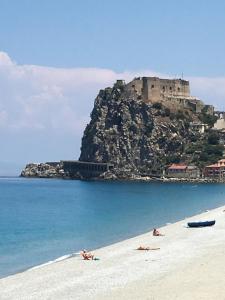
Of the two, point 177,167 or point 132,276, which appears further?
point 177,167

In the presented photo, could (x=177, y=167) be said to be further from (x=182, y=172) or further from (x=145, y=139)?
(x=145, y=139)

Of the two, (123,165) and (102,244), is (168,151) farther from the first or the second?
(102,244)

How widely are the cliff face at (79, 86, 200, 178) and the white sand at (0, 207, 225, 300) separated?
143m

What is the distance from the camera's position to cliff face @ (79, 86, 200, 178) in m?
184

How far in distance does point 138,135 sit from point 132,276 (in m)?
157

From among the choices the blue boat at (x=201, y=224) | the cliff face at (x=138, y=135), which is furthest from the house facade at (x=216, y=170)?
the blue boat at (x=201, y=224)

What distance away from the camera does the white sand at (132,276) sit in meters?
25.0

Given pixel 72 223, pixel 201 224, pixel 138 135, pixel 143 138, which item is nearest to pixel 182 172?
pixel 143 138

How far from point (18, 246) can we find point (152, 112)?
463 ft

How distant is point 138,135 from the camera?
186 m

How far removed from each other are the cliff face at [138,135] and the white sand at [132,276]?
469 ft

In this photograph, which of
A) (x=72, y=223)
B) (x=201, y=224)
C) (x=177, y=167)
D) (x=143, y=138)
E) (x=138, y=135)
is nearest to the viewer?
(x=201, y=224)

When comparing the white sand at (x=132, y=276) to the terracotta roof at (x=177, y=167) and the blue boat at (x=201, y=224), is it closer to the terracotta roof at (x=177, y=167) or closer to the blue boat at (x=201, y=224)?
the blue boat at (x=201, y=224)

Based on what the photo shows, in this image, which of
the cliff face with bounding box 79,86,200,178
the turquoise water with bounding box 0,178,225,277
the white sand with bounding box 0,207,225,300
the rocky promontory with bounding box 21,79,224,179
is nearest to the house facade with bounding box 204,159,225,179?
the rocky promontory with bounding box 21,79,224,179
